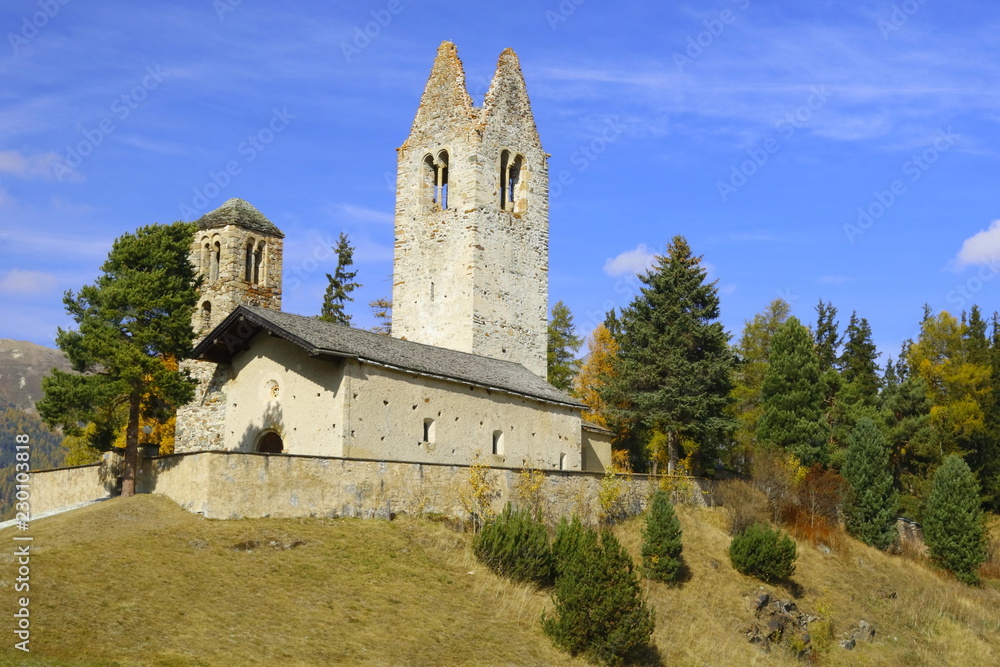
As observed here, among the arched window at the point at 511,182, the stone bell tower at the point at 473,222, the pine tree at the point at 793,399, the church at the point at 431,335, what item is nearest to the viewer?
the church at the point at 431,335

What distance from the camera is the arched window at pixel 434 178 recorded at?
→ 4256 cm

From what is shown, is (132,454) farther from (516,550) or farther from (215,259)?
(215,259)

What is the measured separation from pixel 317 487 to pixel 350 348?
15.6 ft

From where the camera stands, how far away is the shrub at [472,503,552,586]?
26094mm

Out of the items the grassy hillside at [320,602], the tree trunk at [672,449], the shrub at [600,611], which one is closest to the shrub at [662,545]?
the grassy hillside at [320,602]

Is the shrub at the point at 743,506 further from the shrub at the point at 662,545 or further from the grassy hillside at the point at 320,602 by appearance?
the shrub at the point at 662,545

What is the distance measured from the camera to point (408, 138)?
44.0 meters

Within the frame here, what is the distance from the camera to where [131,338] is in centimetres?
2864

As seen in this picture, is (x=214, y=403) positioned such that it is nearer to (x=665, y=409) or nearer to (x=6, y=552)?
(x=6, y=552)

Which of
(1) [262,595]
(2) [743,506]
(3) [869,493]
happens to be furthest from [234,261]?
(1) [262,595]

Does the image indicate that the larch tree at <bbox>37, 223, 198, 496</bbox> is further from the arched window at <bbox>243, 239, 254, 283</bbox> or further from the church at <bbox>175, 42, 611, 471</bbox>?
Answer: the arched window at <bbox>243, 239, 254, 283</bbox>

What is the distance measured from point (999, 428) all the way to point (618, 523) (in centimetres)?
2366

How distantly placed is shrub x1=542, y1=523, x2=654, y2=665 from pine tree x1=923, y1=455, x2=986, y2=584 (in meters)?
18.7

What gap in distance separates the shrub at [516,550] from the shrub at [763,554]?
756cm
